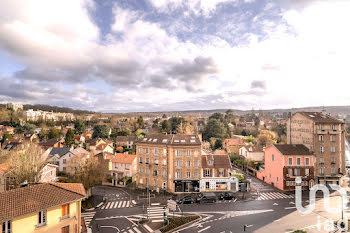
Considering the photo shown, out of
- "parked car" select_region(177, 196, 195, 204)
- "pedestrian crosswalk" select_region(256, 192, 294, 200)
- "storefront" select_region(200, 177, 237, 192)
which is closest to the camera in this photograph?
"parked car" select_region(177, 196, 195, 204)

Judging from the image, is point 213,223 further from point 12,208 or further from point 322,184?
point 322,184

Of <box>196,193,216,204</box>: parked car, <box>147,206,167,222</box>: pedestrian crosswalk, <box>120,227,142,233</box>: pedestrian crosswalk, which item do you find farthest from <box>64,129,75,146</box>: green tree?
<box>120,227,142,233</box>: pedestrian crosswalk

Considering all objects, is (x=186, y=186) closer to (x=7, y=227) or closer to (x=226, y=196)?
(x=226, y=196)

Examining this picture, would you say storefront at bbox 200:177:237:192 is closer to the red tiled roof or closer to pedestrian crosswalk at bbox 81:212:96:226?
pedestrian crosswalk at bbox 81:212:96:226

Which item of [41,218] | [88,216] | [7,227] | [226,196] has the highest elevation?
[7,227]

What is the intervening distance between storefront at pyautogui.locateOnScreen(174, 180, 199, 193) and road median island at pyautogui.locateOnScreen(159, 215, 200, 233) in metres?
13.3

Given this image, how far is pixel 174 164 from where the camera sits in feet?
150

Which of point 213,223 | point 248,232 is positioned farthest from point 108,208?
point 248,232

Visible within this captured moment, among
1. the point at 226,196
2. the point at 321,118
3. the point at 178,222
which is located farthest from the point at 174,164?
the point at 321,118

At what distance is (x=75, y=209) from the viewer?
2409 cm

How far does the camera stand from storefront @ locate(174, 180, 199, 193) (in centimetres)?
4547

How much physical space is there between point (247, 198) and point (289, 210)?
8495mm

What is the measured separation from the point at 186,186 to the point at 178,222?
1578 cm

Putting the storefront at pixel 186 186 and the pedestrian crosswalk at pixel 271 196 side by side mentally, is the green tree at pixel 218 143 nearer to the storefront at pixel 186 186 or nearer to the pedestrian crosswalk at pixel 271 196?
the pedestrian crosswalk at pixel 271 196
